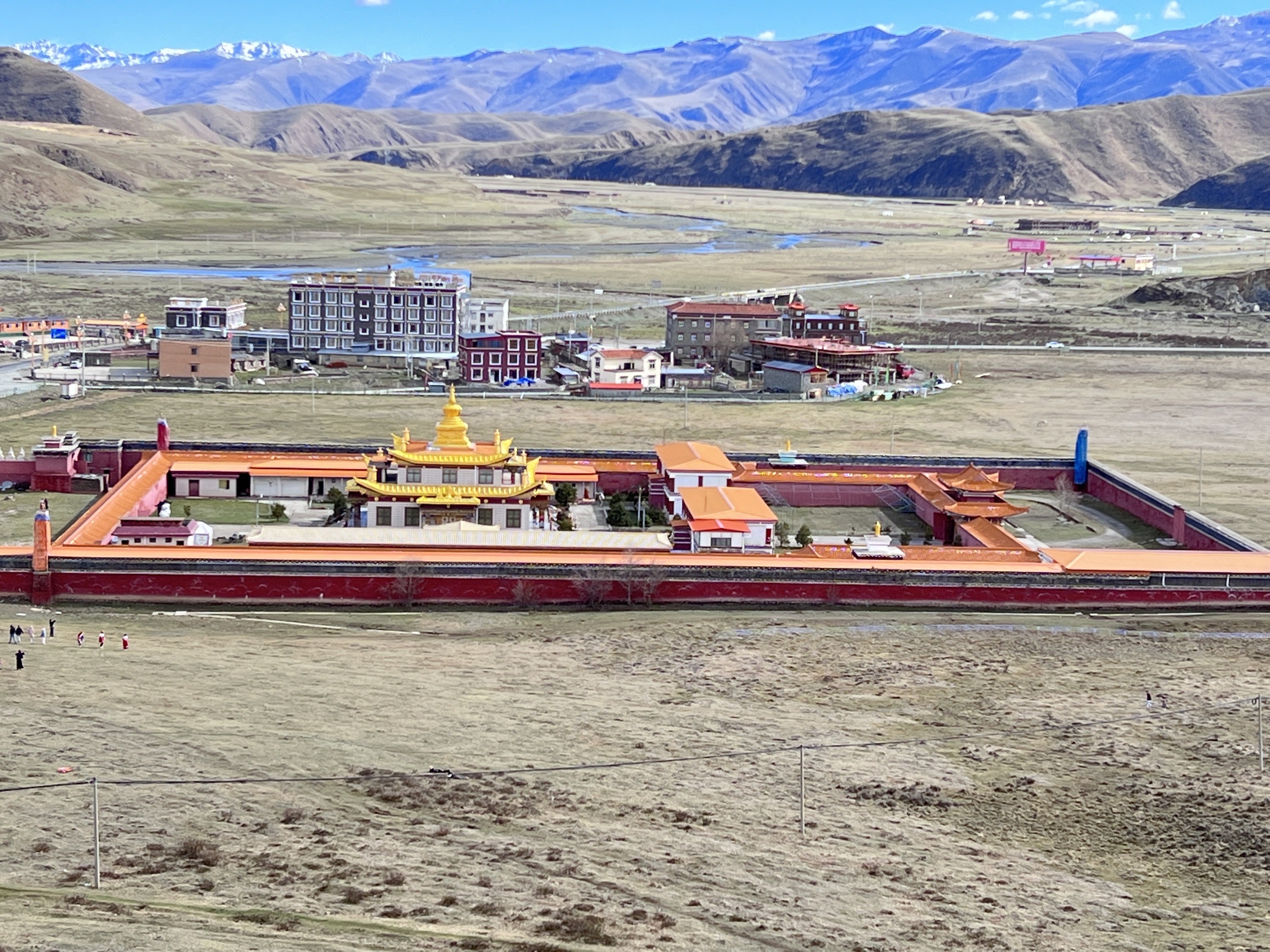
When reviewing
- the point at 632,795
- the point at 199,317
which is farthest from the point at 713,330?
the point at 632,795

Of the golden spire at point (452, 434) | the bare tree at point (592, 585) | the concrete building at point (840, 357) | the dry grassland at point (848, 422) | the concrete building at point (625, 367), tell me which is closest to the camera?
A: the bare tree at point (592, 585)

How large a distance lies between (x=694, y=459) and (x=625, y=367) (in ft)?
107

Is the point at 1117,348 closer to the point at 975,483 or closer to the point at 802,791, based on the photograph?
the point at 975,483

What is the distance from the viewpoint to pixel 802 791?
2578 cm

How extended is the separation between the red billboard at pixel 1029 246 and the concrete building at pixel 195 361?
9538 centimetres

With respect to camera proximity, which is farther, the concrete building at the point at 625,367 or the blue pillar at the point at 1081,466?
the concrete building at the point at 625,367

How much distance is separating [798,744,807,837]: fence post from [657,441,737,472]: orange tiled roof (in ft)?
70.9

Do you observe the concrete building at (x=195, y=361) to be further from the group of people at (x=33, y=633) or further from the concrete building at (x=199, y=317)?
the group of people at (x=33, y=633)

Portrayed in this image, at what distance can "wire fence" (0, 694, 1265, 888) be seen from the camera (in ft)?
84.2

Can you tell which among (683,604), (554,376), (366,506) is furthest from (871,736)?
(554,376)

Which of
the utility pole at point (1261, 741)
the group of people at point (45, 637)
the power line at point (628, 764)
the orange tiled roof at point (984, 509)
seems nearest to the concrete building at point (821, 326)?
the orange tiled roof at point (984, 509)

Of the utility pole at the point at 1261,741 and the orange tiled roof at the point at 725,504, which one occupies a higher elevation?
the orange tiled roof at the point at 725,504

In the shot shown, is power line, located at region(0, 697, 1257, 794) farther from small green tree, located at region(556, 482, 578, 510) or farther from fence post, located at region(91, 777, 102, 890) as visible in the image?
small green tree, located at region(556, 482, 578, 510)

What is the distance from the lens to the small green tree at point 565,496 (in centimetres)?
5150
